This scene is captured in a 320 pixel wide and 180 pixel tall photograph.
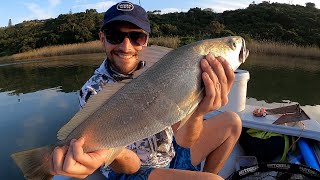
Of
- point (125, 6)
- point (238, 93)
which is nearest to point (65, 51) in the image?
point (238, 93)

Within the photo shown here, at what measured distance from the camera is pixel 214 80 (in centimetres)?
216

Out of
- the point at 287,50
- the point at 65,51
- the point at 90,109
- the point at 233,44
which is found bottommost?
the point at 65,51

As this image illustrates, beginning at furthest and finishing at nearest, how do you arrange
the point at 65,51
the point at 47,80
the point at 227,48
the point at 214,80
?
1. the point at 65,51
2. the point at 47,80
3. the point at 227,48
4. the point at 214,80

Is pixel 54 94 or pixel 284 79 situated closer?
pixel 54 94

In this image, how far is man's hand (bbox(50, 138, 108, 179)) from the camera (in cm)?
200

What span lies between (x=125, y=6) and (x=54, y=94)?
9.68 m

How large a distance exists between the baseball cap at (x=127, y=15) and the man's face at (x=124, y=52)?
7 centimetres

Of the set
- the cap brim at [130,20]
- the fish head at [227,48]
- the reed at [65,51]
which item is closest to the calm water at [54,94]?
the cap brim at [130,20]

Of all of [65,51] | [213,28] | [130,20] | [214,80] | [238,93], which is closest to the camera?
[214,80]

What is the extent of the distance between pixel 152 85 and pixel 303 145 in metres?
2.54

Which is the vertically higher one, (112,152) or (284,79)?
(112,152)

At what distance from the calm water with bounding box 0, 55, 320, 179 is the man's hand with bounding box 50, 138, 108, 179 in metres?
Answer: 3.72

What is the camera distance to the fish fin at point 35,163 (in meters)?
2.01

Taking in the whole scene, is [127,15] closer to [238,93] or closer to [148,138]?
[148,138]
